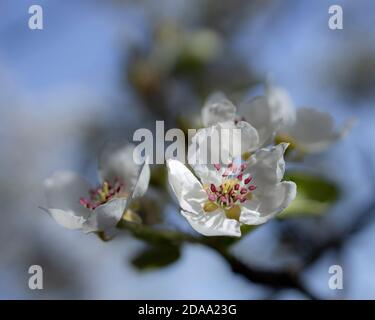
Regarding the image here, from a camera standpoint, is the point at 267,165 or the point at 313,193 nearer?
the point at 267,165

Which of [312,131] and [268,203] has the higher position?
[312,131]

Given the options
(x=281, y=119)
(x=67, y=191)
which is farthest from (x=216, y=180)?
(x=67, y=191)

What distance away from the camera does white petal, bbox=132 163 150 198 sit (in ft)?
3.13

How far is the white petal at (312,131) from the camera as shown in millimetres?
1190

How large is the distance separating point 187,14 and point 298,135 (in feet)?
4.00

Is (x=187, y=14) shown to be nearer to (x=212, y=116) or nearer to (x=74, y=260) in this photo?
(x=74, y=260)

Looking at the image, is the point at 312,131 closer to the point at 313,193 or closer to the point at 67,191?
the point at 313,193

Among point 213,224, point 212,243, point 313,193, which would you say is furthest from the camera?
point 313,193

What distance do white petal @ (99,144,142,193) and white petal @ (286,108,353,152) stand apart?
0.26 m

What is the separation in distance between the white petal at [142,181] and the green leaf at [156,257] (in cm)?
17

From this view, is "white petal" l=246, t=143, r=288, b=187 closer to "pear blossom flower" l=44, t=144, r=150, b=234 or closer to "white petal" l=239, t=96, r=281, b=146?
"white petal" l=239, t=96, r=281, b=146

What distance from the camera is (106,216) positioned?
0.98m

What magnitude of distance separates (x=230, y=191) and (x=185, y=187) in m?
0.09

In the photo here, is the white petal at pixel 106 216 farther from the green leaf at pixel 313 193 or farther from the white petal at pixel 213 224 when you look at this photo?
the green leaf at pixel 313 193
